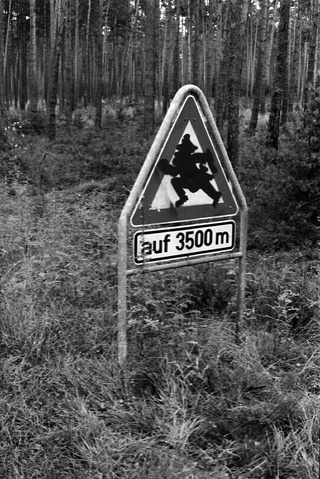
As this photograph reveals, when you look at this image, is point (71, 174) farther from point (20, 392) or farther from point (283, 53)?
point (20, 392)

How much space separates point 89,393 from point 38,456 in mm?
446

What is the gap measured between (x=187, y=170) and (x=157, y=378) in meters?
1.20

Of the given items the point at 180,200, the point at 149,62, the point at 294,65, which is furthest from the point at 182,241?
the point at 294,65

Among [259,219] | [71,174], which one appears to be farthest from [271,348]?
[71,174]

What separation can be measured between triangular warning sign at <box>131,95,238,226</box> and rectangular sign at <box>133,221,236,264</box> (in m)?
0.07

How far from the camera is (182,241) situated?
9.82 ft

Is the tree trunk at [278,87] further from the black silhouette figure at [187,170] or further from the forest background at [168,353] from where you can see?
the black silhouette figure at [187,170]

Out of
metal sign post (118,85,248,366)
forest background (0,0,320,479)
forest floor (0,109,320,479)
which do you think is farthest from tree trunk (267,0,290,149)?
metal sign post (118,85,248,366)

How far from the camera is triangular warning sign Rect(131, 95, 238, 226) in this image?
282 cm

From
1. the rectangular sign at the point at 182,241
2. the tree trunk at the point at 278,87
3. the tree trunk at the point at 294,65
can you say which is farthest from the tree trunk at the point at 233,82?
the tree trunk at the point at 294,65

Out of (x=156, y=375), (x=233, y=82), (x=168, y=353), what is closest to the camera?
(x=156, y=375)

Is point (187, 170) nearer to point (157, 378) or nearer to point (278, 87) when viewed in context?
point (157, 378)

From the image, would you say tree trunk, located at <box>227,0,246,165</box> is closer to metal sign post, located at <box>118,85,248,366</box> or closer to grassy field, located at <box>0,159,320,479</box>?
grassy field, located at <box>0,159,320,479</box>

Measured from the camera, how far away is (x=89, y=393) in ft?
8.62
